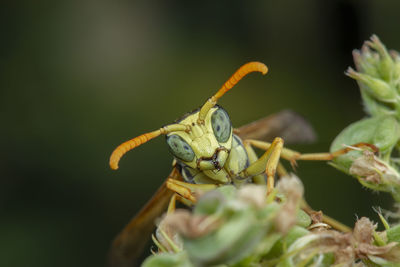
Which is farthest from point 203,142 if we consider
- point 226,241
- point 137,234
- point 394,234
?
point 226,241

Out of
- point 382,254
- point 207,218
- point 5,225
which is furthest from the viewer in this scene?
point 5,225

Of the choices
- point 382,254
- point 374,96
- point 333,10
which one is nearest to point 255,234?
point 382,254

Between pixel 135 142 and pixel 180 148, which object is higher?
pixel 135 142

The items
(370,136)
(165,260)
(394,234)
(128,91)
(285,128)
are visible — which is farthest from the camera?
(128,91)

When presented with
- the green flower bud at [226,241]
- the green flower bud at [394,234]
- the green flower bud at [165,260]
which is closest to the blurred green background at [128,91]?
the green flower bud at [394,234]

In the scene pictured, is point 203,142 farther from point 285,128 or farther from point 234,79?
point 285,128

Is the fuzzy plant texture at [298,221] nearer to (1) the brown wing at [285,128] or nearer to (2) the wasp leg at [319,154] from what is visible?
(2) the wasp leg at [319,154]

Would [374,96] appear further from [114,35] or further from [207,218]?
[114,35]
